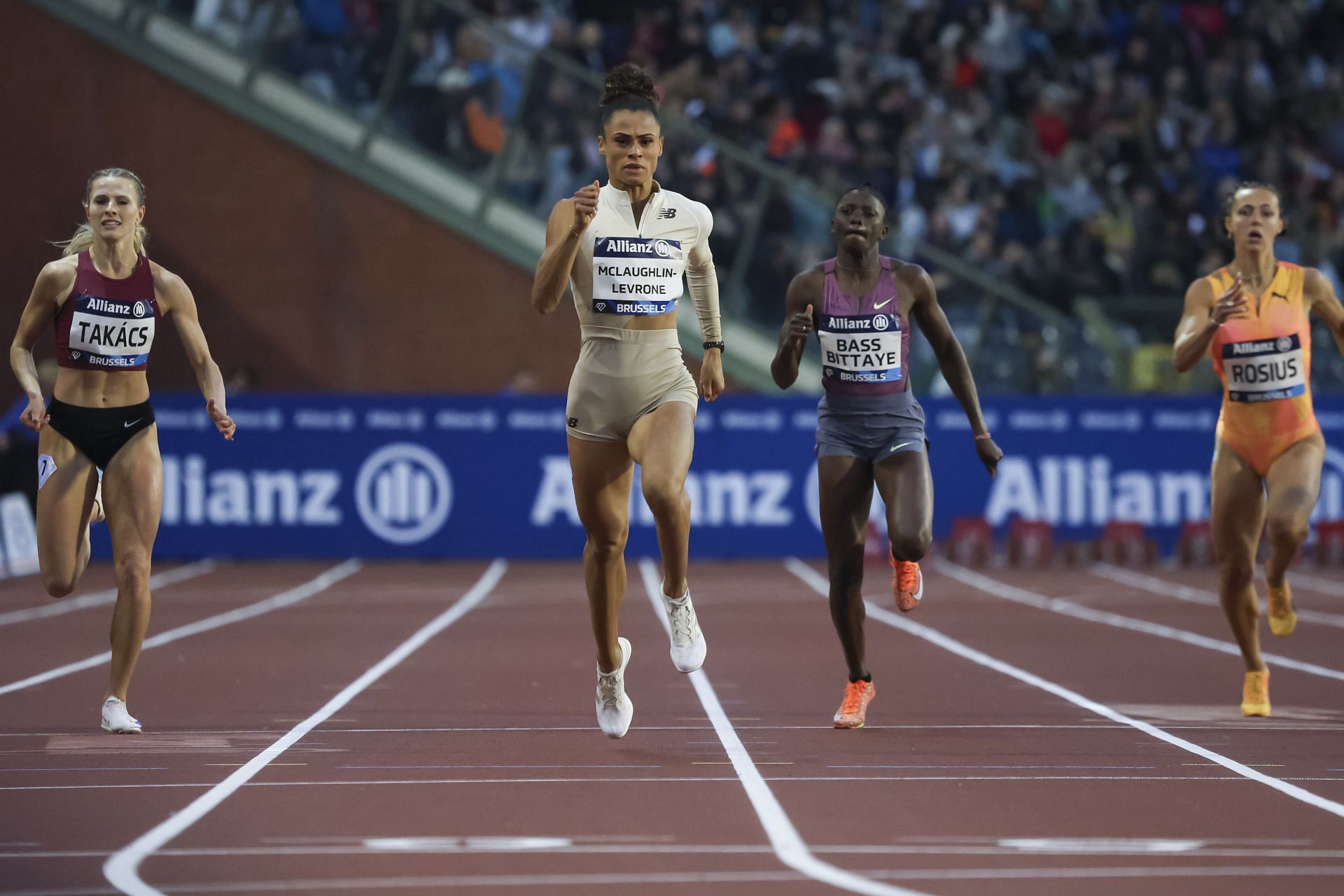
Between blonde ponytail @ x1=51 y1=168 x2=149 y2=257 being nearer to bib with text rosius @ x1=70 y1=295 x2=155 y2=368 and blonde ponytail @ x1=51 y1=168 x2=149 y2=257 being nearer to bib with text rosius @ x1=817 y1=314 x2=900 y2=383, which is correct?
bib with text rosius @ x1=70 y1=295 x2=155 y2=368

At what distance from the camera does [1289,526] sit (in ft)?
28.9

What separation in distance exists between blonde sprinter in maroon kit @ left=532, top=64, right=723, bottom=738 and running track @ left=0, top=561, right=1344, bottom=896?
688mm

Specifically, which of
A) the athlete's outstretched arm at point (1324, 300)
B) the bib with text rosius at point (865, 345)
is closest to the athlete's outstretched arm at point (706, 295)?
the bib with text rosius at point (865, 345)

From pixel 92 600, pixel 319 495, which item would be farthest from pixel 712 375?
pixel 319 495

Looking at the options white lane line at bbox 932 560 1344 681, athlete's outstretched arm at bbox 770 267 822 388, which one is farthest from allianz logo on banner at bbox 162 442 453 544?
athlete's outstretched arm at bbox 770 267 822 388

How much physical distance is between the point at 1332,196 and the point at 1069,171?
12.8 feet

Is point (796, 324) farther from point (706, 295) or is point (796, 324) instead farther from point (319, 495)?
point (319, 495)

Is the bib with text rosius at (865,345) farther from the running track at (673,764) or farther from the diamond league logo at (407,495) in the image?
the diamond league logo at (407,495)

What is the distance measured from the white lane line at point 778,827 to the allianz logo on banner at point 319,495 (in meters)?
11.4

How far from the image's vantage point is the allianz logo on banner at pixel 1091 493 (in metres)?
20.9

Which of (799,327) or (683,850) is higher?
(799,327)

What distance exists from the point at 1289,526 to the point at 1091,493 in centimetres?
1225

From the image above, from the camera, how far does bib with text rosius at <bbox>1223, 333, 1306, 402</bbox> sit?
9094 mm

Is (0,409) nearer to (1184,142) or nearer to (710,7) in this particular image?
(710,7)
